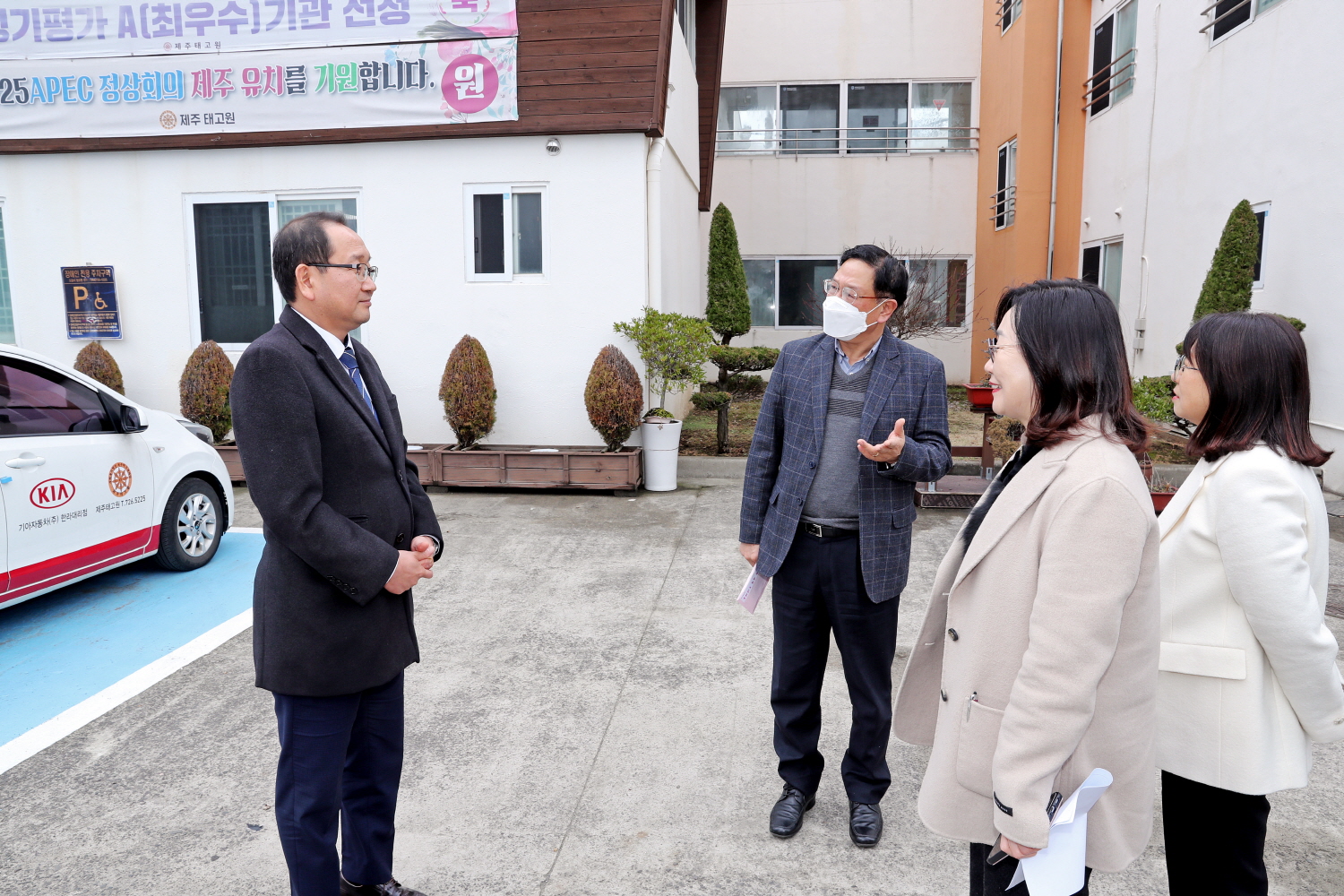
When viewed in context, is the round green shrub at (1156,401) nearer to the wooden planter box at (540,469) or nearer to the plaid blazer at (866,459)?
the wooden planter box at (540,469)

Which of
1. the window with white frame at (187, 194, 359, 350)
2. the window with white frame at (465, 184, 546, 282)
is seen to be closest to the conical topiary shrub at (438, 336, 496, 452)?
the window with white frame at (465, 184, 546, 282)

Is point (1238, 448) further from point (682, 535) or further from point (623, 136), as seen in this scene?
point (623, 136)

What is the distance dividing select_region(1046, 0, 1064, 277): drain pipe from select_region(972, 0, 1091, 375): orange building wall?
0.04 metres

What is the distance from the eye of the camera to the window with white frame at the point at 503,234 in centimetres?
877

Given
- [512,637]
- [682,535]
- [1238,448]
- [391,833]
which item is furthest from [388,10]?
[1238,448]

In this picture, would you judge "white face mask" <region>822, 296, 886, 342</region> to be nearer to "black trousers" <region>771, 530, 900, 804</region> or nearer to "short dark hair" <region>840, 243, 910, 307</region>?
"short dark hair" <region>840, 243, 910, 307</region>

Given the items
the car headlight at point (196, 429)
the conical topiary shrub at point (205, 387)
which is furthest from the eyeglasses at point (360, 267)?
the conical topiary shrub at point (205, 387)

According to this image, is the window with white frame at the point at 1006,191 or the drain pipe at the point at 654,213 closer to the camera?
the drain pipe at the point at 654,213

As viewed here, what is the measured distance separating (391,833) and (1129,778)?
1989 millimetres

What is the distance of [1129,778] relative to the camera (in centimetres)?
177

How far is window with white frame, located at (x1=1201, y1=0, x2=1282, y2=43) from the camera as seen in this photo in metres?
8.53

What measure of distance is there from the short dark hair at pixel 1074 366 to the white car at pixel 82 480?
4.83 meters

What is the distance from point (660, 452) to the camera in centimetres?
845

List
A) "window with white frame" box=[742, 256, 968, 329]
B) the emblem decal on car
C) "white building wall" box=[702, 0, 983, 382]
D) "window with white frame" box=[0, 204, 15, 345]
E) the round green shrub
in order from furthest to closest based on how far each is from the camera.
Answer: "window with white frame" box=[742, 256, 968, 329] → "white building wall" box=[702, 0, 983, 382] → "window with white frame" box=[0, 204, 15, 345] → the round green shrub → the emblem decal on car
